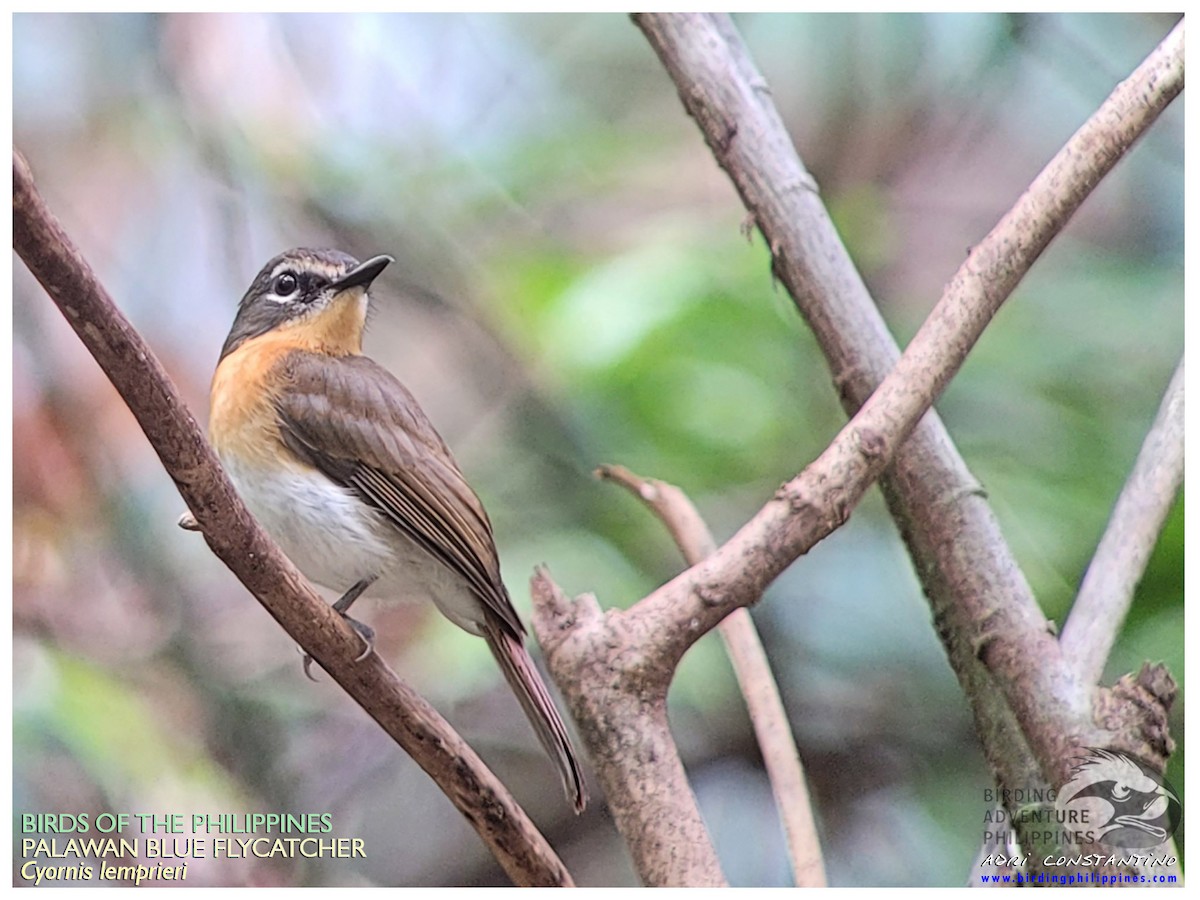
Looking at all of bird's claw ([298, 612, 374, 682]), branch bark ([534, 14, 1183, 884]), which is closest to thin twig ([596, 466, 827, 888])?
branch bark ([534, 14, 1183, 884])

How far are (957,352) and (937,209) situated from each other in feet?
1.16

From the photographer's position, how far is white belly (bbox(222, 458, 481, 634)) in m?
1.44

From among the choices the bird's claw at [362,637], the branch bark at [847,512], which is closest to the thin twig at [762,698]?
the branch bark at [847,512]

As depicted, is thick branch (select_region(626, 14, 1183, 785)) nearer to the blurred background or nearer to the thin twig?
the blurred background

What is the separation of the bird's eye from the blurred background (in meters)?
0.08

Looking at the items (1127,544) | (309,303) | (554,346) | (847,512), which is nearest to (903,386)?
(847,512)

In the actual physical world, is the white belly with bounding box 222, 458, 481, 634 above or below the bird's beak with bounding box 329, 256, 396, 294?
below

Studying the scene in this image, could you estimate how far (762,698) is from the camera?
1.62 metres

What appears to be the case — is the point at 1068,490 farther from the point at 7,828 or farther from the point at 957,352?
the point at 7,828

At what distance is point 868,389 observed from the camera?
5.28ft

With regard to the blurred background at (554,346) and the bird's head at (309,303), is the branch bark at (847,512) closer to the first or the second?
the blurred background at (554,346)

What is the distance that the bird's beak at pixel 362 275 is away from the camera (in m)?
1.51

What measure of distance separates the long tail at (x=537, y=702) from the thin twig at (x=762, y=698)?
0.83ft
